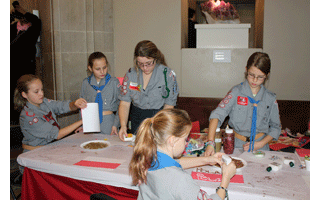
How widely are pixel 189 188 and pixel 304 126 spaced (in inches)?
112

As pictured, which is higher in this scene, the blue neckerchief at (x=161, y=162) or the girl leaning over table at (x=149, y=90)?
the girl leaning over table at (x=149, y=90)

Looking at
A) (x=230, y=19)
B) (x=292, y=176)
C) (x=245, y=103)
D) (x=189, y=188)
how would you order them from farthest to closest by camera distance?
(x=230, y=19) < (x=245, y=103) < (x=292, y=176) < (x=189, y=188)

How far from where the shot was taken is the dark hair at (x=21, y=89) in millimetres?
2320

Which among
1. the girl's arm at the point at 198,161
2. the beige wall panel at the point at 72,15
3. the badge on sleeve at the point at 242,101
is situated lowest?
the girl's arm at the point at 198,161

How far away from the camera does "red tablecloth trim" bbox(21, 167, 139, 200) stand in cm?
170

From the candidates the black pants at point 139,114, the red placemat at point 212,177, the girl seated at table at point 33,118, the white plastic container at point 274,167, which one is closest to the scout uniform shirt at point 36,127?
the girl seated at table at point 33,118

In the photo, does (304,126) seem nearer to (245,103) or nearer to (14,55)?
(245,103)

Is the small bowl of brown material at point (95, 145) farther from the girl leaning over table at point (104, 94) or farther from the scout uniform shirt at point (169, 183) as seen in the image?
the scout uniform shirt at point (169, 183)

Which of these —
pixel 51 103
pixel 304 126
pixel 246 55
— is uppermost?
pixel 246 55

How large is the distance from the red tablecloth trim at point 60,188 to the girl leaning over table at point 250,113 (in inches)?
32.3

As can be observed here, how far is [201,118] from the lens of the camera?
12.1 feet

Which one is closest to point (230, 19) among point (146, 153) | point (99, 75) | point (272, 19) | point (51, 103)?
point (272, 19)

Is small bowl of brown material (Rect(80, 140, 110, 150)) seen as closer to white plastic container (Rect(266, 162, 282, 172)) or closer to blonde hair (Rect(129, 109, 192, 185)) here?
blonde hair (Rect(129, 109, 192, 185))

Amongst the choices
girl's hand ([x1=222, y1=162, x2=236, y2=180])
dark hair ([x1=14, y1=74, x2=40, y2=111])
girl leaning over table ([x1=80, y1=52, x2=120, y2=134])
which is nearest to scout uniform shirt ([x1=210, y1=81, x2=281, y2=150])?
girl's hand ([x1=222, y1=162, x2=236, y2=180])
